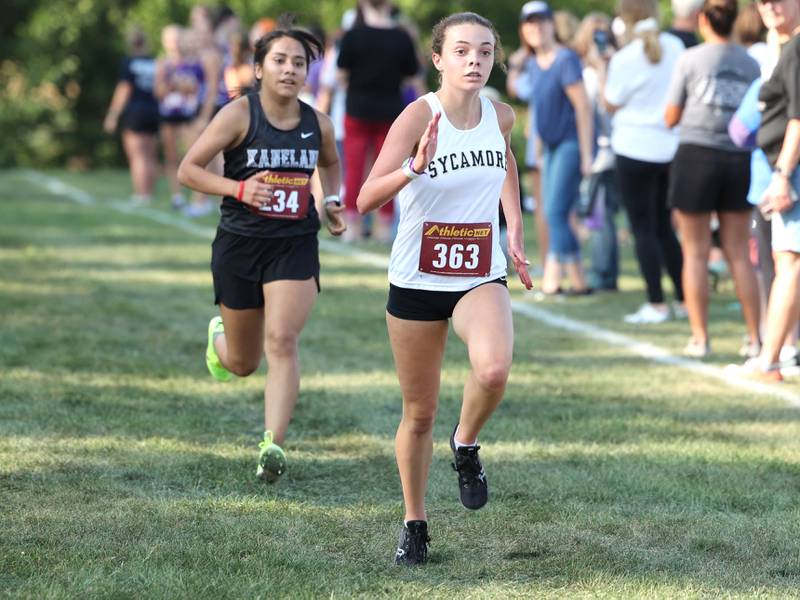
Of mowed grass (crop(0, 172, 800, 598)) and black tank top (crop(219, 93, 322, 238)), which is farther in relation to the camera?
black tank top (crop(219, 93, 322, 238))

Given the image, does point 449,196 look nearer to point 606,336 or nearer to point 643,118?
point 606,336

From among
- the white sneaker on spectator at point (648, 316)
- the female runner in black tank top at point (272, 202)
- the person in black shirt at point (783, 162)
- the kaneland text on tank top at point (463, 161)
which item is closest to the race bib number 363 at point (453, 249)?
the kaneland text on tank top at point (463, 161)

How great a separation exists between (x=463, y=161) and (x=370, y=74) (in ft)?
31.1

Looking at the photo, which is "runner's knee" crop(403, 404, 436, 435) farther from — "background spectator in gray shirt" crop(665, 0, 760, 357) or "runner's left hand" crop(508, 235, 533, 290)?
"background spectator in gray shirt" crop(665, 0, 760, 357)

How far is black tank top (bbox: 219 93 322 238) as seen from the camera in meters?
6.76

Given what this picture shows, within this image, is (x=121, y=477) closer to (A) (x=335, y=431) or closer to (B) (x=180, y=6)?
(A) (x=335, y=431)

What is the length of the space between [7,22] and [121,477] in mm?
28635

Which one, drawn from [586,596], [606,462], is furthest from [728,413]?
[586,596]

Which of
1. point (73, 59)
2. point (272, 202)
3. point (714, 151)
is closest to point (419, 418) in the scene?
point (272, 202)

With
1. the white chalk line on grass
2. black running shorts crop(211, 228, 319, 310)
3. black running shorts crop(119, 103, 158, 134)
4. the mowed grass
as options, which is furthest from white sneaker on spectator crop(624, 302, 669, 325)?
black running shorts crop(119, 103, 158, 134)

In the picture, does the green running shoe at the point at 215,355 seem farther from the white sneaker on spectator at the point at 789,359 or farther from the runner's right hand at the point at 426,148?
the white sneaker on spectator at the point at 789,359

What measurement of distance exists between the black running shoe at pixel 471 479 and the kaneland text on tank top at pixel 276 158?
6.20 feet

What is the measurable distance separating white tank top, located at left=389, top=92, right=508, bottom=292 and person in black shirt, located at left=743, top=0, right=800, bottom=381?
3.31 m

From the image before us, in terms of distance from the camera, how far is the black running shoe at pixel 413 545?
17.3 feet
